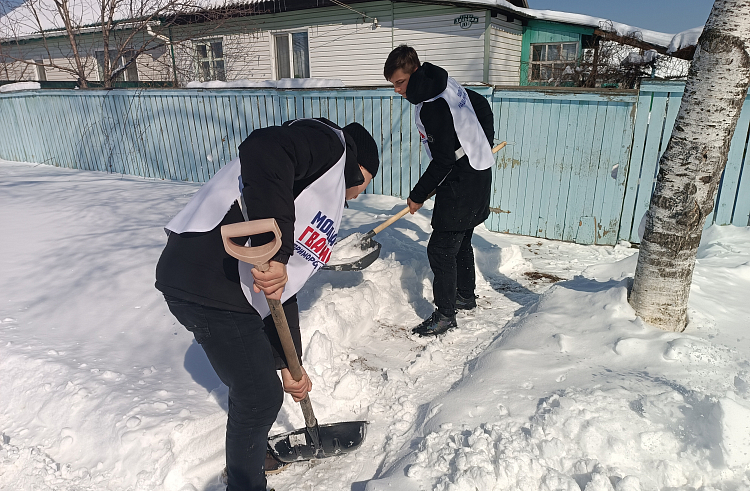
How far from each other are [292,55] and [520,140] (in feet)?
29.8

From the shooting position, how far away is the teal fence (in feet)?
15.5

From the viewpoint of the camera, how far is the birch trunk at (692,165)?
2373 millimetres

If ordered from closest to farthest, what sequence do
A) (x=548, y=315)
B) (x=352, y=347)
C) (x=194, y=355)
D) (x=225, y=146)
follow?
(x=194, y=355) → (x=548, y=315) → (x=352, y=347) → (x=225, y=146)

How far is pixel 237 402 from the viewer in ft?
5.96

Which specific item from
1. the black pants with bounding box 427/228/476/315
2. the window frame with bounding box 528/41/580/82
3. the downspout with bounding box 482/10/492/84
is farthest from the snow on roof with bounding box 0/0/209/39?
the black pants with bounding box 427/228/476/315

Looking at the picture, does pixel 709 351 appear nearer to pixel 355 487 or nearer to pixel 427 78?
pixel 355 487

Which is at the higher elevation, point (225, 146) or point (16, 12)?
point (16, 12)

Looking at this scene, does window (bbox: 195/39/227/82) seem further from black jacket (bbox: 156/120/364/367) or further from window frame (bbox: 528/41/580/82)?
black jacket (bbox: 156/120/364/367)

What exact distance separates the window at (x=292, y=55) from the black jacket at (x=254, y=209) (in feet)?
38.1

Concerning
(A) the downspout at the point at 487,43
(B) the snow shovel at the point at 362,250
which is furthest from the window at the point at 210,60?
(B) the snow shovel at the point at 362,250

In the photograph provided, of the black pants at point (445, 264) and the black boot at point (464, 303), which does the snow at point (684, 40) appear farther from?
the black pants at point (445, 264)

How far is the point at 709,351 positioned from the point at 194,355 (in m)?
2.77

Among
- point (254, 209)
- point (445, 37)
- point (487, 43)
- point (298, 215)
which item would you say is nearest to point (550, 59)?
point (487, 43)

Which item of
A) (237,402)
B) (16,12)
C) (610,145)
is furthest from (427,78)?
(16,12)
